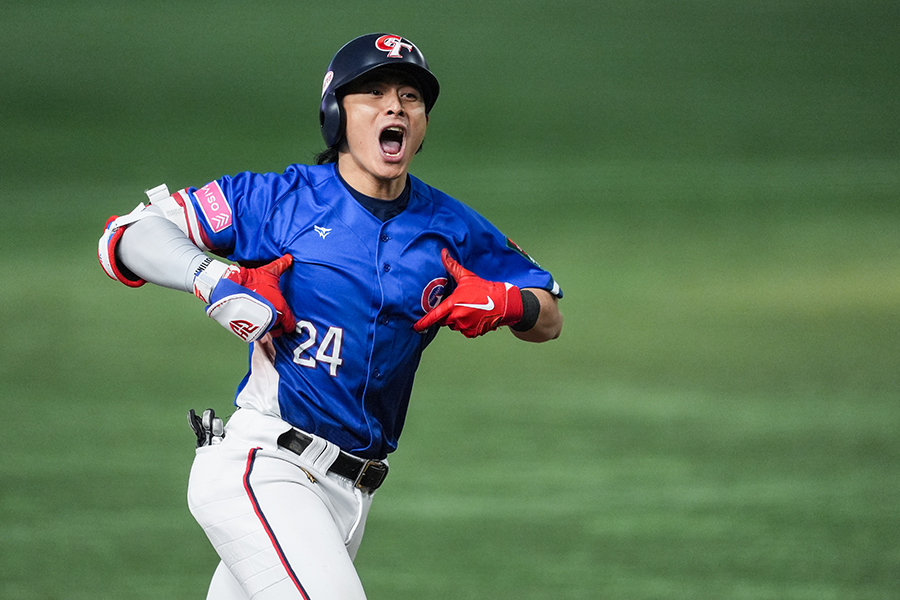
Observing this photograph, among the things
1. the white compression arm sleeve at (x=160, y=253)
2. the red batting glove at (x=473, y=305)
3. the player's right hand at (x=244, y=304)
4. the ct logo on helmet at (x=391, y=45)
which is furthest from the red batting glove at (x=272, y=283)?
the ct logo on helmet at (x=391, y=45)

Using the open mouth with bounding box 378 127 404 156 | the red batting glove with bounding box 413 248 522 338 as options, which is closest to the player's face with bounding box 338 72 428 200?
the open mouth with bounding box 378 127 404 156

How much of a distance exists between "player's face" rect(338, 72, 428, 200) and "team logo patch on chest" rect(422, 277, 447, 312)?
1.05 ft

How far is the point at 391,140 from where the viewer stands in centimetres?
407

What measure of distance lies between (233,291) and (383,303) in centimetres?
55

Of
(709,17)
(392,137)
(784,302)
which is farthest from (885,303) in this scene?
(392,137)

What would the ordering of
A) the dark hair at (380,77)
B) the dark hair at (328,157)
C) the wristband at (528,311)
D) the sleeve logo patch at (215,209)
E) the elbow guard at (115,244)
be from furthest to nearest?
the dark hair at (328,157) < the wristband at (528,311) < the dark hair at (380,77) < the sleeve logo patch at (215,209) < the elbow guard at (115,244)

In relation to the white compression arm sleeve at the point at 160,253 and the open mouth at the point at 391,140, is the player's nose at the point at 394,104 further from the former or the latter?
the white compression arm sleeve at the point at 160,253

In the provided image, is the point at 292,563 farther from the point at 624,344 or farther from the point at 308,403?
the point at 624,344

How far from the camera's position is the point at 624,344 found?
31.8ft

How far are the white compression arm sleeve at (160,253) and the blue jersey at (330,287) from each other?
15cm

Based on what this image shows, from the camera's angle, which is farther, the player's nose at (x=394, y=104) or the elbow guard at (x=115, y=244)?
the player's nose at (x=394, y=104)

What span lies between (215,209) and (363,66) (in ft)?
2.15

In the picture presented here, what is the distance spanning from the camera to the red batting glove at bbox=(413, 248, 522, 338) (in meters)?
3.89

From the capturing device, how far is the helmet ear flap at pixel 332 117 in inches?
159
